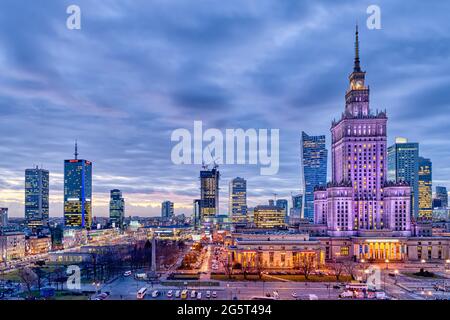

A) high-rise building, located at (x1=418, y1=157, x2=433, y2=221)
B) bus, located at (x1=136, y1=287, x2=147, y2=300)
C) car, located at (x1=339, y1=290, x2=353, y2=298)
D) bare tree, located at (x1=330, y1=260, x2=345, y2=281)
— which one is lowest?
bare tree, located at (x1=330, y1=260, x2=345, y2=281)

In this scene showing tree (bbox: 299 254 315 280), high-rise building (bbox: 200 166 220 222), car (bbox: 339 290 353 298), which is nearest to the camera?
car (bbox: 339 290 353 298)

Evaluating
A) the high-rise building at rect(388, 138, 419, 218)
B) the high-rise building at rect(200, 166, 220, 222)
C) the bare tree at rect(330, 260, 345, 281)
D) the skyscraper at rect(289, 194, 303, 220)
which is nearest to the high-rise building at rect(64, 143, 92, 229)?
the high-rise building at rect(200, 166, 220, 222)

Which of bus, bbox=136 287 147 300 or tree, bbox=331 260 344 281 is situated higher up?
bus, bbox=136 287 147 300

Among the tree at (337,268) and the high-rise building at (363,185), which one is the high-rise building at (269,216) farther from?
the tree at (337,268)

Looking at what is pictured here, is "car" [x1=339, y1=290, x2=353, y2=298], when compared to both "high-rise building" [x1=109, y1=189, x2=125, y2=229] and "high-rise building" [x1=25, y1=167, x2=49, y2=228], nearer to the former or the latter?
"high-rise building" [x1=25, y1=167, x2=49, y2=228]

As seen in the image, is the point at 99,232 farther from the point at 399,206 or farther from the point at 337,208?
the point at 399,206
